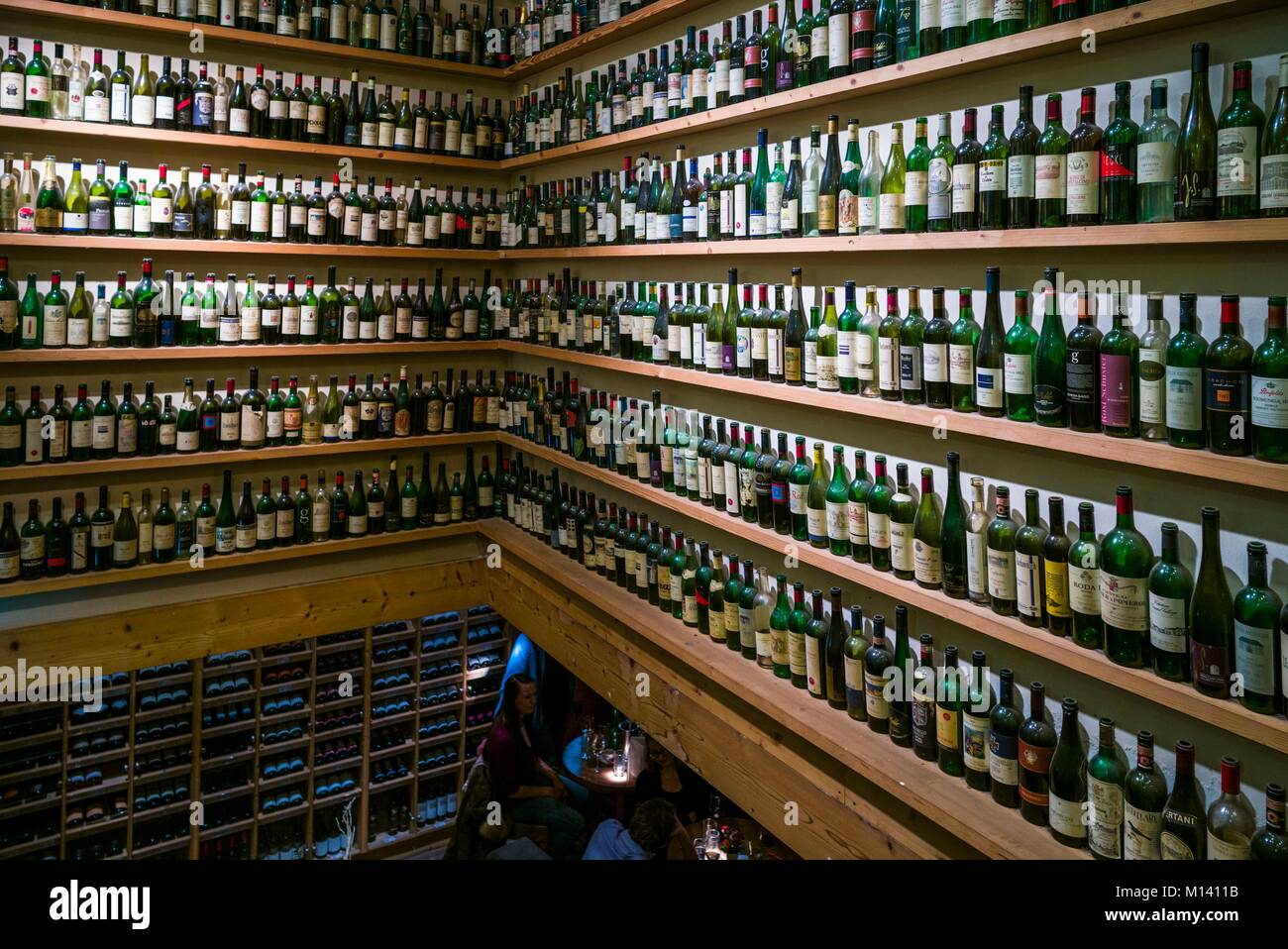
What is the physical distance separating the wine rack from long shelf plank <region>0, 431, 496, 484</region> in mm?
1054

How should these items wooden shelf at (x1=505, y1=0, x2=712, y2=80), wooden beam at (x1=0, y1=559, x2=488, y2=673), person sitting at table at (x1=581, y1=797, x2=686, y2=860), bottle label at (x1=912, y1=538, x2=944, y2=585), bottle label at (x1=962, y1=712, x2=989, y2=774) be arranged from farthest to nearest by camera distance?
wooden beam at (x1=0, y1=559, x2=488, y2=673), person sitting at table at (x1=581, y1=797, x2=686, y2=860), wooden shelf at (x1=505, y1=0, x2=712, y2=80), bottle label at (x1=912, y1=538, x2=944, y2=585), bottle label at (x1=962, y1=712, x2=989, y2=774)

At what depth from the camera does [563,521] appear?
155 inches

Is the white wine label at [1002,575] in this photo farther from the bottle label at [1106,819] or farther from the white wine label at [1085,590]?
the bottle label at [1106,819]

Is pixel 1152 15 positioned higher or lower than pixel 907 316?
higher

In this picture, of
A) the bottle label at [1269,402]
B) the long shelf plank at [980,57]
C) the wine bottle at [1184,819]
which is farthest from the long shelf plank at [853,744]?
the long shelf plank at [980,57]

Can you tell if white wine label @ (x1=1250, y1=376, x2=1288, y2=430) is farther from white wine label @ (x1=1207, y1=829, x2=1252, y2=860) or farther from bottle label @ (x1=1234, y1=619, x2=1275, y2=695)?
white wine label @ (x1=1207, y1=829, x2=1252, y2=860)

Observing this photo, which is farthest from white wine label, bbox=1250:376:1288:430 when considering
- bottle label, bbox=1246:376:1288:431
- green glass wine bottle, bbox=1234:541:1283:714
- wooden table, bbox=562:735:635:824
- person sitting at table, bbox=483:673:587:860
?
person sitting at table, bbox=483:673:587:860

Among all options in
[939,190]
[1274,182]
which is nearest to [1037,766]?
[1274,182]

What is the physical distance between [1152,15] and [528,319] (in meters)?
3.00

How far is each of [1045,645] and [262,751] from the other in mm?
4043

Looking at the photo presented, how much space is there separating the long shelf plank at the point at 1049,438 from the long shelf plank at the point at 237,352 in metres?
1.82

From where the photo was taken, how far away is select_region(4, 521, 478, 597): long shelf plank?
11.5ft
